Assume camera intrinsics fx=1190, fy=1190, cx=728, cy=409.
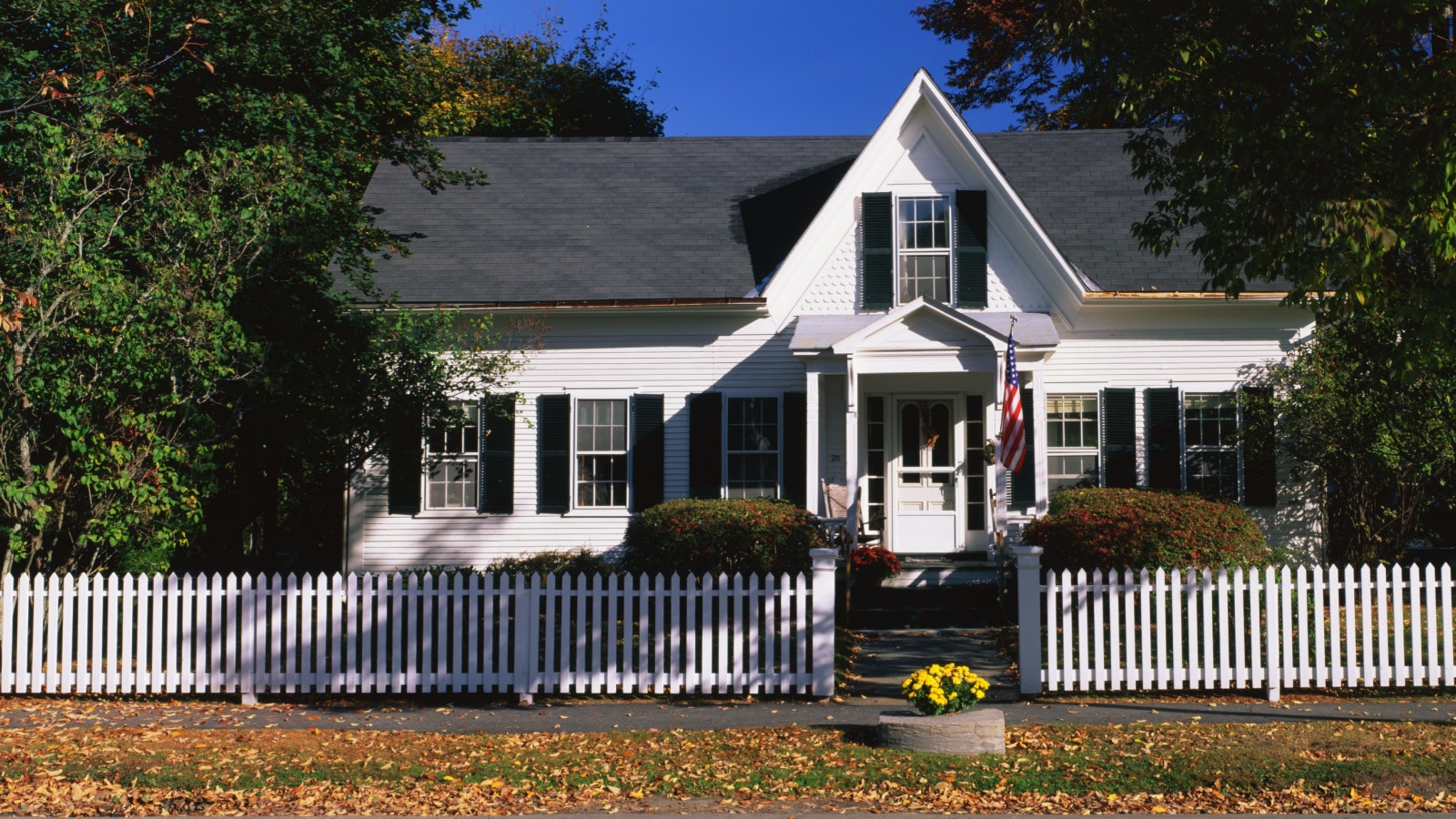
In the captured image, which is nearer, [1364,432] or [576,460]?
[1364,432]

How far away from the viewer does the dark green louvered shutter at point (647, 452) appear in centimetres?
1623

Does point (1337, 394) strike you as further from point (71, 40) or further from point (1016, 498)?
point (71, 40)

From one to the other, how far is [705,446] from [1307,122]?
866 cm

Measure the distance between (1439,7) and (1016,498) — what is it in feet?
26.2

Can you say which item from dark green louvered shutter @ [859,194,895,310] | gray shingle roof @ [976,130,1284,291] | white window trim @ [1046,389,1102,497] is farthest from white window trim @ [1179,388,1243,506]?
dark green louvered shutter @ [859,194,895,310]

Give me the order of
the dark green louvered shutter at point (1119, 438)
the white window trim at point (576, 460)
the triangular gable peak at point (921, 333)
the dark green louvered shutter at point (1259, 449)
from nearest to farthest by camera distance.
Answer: the triangular gable peak at point (921, 333) < the dark green louvered shutter at point (1259, 449) < the dark green louvered shutter at point (1119, 438) < the white window trim at point (576, 460)

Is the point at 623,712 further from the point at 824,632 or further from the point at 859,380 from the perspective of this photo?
the point at 859,380

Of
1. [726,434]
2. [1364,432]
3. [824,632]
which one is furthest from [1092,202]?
[824,632]

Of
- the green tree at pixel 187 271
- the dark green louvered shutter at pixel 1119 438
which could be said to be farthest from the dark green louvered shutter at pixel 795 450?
the dark green louvered shutter at pixel 1119 438

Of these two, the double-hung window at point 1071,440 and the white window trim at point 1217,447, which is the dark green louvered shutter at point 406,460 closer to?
the double-hung window at point 1071,440

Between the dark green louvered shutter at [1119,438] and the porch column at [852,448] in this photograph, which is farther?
the dark green louvered shutter at [1119,438]

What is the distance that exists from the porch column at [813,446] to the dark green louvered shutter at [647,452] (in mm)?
2165

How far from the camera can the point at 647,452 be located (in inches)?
642

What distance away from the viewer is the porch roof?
49.0ft
